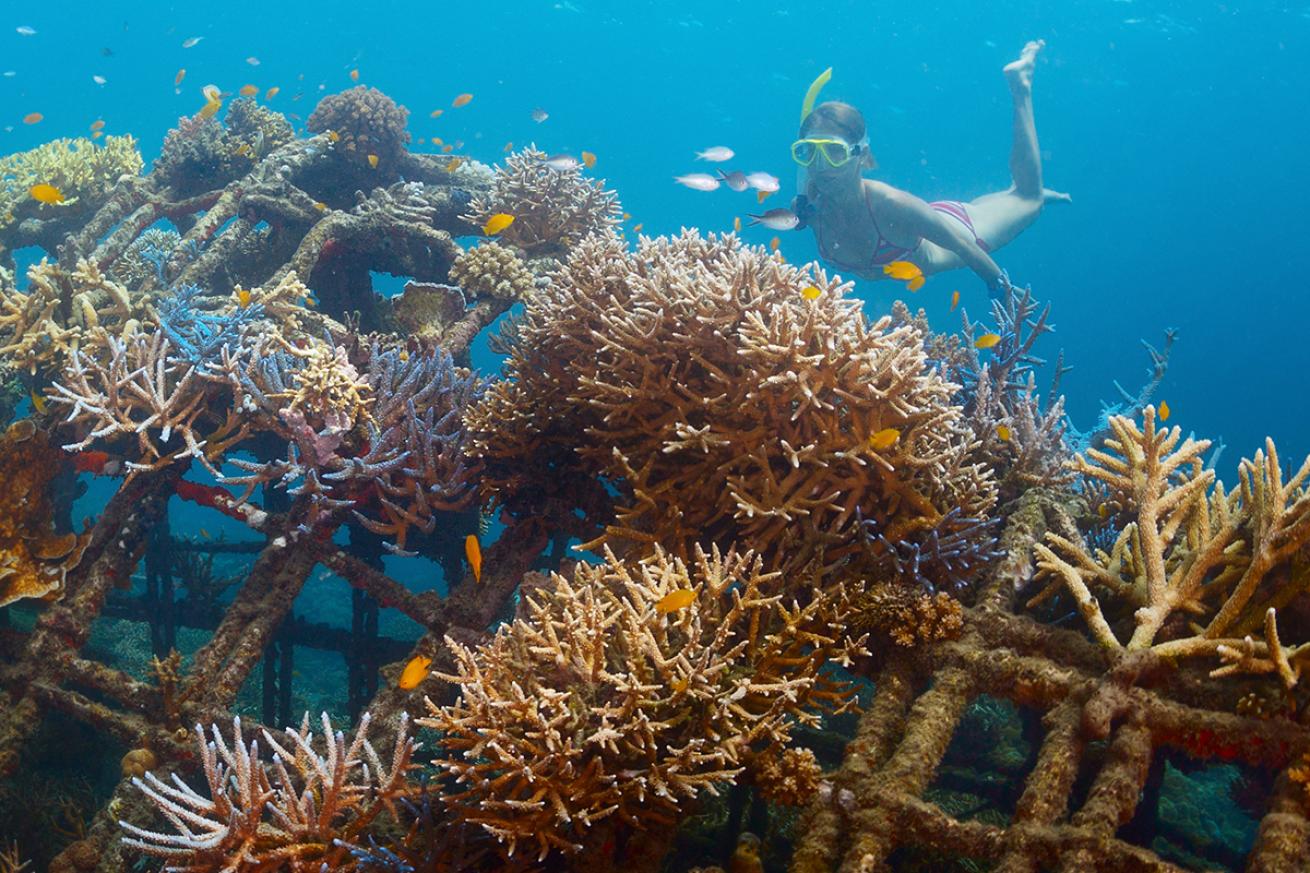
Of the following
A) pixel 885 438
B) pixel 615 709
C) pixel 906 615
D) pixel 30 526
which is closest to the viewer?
pixel 615 709

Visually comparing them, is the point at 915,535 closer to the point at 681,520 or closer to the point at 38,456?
the point at 681,520

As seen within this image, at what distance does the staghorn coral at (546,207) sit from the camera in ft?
26.0

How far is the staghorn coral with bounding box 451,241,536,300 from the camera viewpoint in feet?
22.7

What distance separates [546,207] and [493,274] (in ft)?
4.79

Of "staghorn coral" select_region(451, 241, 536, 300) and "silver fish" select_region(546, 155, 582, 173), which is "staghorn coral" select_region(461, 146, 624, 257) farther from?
"staghorn coral" select_region(451, 241, 536, 300)

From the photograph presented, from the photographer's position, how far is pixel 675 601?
2812 mm

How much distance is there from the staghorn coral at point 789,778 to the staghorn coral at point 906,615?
83 centimetres

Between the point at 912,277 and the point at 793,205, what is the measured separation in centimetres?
159

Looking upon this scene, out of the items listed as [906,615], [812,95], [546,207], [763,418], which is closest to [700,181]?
[812,95]

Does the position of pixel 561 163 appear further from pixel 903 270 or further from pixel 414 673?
pixel 414 673

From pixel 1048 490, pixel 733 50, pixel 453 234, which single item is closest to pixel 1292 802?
pixel 1048 490

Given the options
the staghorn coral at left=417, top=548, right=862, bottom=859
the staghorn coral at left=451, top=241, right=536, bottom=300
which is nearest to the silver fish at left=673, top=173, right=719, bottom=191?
the staghorn coral at left=451, top=241, right=536, bottom=300

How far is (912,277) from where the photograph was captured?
6.71 meters

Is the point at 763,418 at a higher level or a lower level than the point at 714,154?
lower
